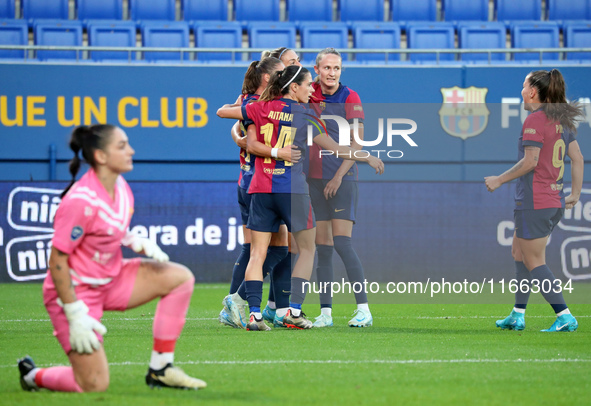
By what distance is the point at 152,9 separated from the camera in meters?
14.9

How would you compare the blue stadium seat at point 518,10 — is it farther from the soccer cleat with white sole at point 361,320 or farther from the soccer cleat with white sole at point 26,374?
the soccer cleat with white sole at point 26,374

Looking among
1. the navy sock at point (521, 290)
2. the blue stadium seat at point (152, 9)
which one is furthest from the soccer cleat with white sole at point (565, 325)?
the blue stadium seat at point (152, 9)

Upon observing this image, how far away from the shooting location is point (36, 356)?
470cm

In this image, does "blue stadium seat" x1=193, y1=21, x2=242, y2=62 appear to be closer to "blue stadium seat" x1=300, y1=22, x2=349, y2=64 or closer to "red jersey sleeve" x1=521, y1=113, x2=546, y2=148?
"blue stadium seat" x1=300, y1=22, x2=349, y2=64

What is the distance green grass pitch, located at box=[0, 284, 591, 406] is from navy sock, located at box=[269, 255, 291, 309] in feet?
1.36

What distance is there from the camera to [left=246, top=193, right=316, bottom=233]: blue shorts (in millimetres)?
5855

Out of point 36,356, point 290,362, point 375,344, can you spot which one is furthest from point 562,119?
point 36,356

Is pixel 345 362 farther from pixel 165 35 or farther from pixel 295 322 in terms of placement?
pixel 165 35

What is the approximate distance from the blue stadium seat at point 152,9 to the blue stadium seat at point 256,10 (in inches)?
48.7

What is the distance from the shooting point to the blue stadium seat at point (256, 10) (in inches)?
593

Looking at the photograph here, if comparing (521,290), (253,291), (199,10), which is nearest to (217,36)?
(199,10)

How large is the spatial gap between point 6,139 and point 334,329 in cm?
824

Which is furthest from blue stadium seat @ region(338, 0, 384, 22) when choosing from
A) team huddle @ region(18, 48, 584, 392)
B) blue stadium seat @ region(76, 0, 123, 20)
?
team huddle @ region(18, 48, 584, 392)

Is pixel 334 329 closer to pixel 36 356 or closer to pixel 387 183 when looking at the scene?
pixel 36 356
